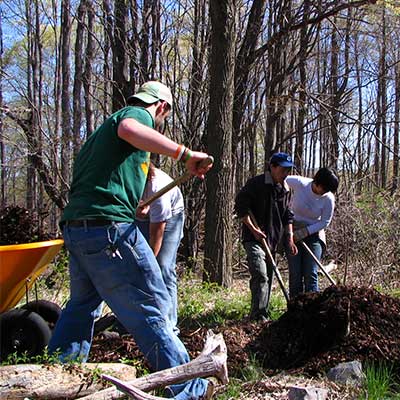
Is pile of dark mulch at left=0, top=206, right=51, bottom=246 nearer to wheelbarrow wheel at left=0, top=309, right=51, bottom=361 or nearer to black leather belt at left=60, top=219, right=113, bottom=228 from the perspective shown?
wheelbarrow wheel at left=0, top=309, right=51, bottom=361

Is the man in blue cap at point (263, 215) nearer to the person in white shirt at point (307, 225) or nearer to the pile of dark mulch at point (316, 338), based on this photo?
the person in white shirt at point (307, 225)

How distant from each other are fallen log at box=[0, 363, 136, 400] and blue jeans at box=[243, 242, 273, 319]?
2.47 meters

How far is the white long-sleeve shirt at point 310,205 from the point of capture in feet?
19.2

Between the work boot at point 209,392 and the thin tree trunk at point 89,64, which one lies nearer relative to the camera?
the work boot at point 209,392

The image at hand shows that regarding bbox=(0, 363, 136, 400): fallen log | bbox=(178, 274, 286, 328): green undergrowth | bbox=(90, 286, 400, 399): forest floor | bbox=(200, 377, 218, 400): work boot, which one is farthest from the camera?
bbox=(178, 274, 286, 328): green undergrowth

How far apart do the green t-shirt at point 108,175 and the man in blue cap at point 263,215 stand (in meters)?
2.47

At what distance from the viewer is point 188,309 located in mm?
5930

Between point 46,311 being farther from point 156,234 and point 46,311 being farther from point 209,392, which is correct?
point 209,392

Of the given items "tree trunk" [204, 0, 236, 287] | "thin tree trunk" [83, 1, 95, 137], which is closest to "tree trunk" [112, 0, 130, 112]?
"thin tree trunk" [83, 1, 95, 137]

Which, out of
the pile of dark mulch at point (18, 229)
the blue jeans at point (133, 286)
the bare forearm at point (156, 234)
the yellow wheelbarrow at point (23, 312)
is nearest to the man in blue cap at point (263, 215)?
the bare forearm at point (156, 234)

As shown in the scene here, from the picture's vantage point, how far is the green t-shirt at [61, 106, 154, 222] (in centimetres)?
297

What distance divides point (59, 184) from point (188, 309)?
18.0 ft

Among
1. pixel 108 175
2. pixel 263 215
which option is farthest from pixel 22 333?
pixel 263 215

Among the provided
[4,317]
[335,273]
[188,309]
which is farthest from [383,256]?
[4,317]
